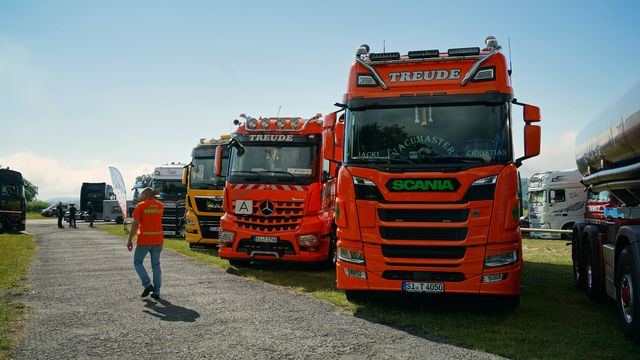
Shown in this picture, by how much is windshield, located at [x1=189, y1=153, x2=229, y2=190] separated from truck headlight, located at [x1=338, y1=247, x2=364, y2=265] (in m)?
9.02

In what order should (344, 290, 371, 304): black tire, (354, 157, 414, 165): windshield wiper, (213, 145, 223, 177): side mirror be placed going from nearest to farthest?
1. (354, 157, 414, 165): windshield wiper
2. (344, 290, 371, 304): black tire
3. (213, 145, 223, 177): side mirror

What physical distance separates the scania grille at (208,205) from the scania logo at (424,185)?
959cm

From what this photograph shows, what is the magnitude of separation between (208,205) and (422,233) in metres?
10.0

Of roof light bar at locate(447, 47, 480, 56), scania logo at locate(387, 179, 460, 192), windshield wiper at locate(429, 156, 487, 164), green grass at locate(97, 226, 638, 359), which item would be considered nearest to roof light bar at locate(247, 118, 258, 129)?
green grass at locate(97, 226, 638, 359)

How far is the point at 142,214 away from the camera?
896 cm

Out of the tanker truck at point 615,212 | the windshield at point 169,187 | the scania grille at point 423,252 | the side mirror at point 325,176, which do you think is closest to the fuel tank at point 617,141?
the tanker truck at point 615,212

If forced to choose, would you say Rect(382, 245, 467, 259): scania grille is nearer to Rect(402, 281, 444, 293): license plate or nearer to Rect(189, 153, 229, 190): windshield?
Rect(402, 281, 444, 293): license plate

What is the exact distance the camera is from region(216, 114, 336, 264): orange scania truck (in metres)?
11.7

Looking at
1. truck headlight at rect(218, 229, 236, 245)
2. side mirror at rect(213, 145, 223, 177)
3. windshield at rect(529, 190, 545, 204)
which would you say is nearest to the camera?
truck headlight at rect(218, 229, 236, 245)

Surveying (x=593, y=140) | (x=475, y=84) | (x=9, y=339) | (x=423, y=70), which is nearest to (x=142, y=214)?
(x=9, y=339)

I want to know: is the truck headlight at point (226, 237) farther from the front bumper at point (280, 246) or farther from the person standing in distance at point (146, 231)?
the person standing in distance at point (146, 231)

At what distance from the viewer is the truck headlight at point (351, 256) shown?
7598 millimetres

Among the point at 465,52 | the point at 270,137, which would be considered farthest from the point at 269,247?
the point at 465,52

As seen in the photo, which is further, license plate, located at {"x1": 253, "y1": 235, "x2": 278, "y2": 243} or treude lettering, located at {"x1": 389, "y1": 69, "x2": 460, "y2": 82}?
license plate, located at {"x1": 253, "y1": 235, "x2": 278, "y2": 243}
